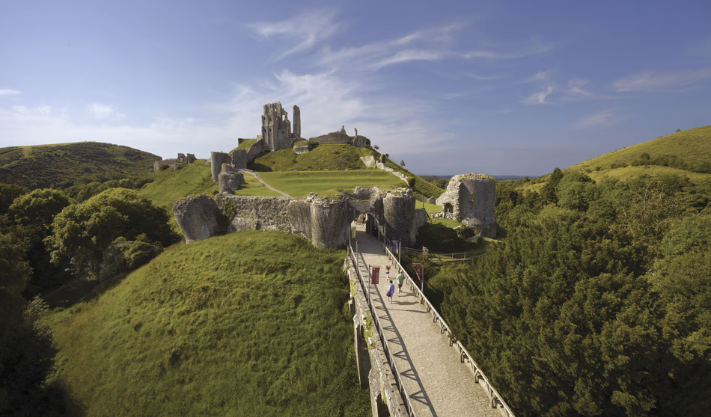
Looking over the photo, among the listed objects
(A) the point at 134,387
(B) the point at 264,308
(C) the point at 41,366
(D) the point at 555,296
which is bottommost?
(A) the point at 134,387

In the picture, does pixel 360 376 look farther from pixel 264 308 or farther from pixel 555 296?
pixel 555 296

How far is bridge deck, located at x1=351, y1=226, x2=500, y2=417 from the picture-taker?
894cm

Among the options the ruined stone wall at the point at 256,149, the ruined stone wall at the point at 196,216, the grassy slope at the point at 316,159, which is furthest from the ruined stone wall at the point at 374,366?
the ruined stone wall at the point at 256,149

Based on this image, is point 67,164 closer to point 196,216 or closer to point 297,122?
point 297,122

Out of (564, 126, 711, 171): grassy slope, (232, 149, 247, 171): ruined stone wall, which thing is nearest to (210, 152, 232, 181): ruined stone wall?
(232, 149, 247, 171): ruined stone wall

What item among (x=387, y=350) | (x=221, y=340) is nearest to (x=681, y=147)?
(x=387, y=350)

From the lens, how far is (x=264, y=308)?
16859 mm

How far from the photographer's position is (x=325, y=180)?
37344 millimetres

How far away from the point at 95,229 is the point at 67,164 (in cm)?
11703

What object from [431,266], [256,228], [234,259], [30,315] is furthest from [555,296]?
[30,315]

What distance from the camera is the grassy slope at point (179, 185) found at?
50.4m

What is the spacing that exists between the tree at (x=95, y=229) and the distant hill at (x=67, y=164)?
73.5 metres

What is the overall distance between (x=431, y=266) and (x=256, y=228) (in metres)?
14.4

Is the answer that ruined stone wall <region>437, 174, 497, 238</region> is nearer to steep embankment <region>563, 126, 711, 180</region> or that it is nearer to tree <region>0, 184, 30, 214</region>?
steep embankment <region>563, 126, 711, 180</region>
